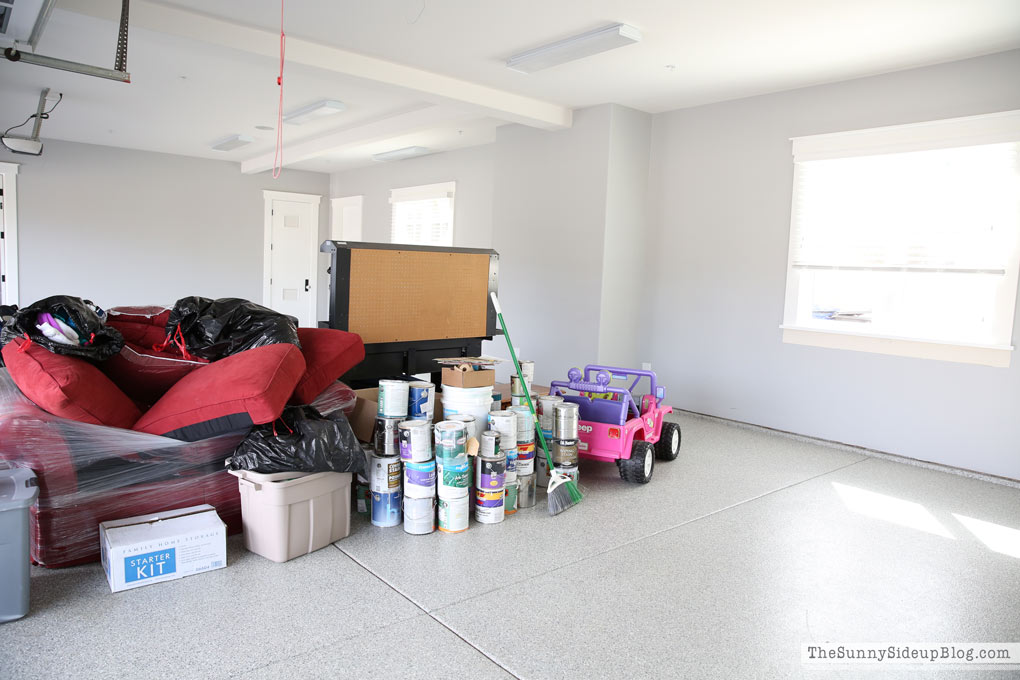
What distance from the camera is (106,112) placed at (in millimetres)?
6980

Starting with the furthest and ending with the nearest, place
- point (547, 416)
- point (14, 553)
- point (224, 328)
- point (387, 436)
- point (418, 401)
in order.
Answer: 1. point (547, 416)
2. point (418, 401)
3. point (387, 436)
4. point (224, 328)
5. point (14, 553)

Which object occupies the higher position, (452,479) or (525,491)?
(452,479)

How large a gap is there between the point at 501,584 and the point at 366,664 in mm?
705

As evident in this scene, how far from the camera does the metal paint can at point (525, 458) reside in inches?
136

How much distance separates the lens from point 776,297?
5.29 metres

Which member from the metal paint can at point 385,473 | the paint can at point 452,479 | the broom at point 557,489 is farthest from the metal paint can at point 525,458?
the metal paint can at point 385,473

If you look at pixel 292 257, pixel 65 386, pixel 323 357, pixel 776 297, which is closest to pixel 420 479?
pixel 323 357

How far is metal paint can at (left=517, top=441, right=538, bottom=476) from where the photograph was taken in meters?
3.45

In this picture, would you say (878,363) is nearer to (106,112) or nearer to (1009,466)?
(1009,466)

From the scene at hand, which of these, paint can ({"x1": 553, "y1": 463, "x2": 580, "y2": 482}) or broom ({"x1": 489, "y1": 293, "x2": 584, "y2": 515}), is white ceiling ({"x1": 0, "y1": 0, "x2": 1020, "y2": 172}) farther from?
paint can ({"x1": 553, "y1": 463, "x2": 580, "y2": 482})

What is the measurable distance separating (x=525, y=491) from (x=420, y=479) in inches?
26.7

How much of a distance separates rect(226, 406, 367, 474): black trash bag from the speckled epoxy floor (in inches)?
15.1

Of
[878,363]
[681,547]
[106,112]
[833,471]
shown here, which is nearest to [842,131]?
[878,363]

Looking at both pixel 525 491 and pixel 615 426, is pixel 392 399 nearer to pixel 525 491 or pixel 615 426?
pixel 525 491
